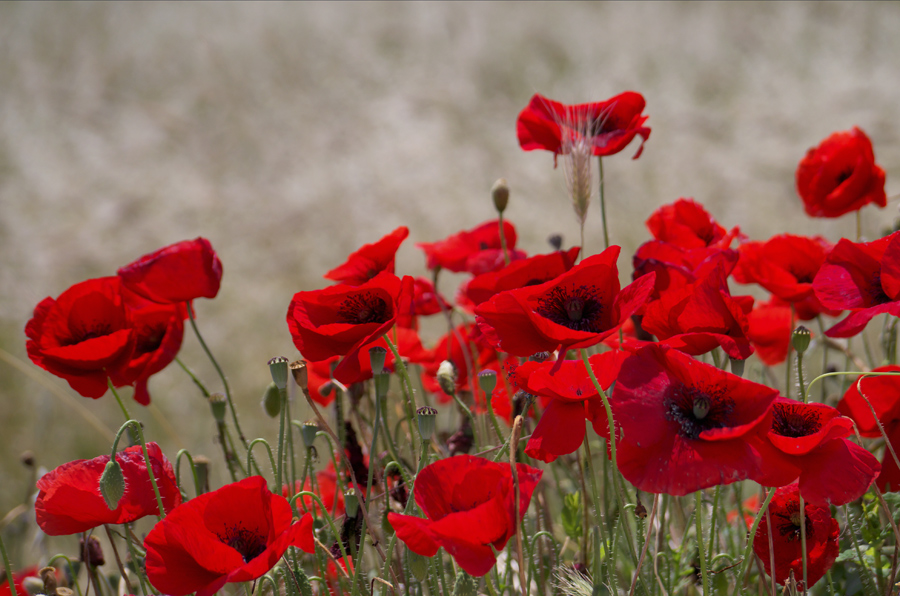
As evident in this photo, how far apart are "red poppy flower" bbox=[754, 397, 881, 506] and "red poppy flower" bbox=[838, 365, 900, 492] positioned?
0.54ft

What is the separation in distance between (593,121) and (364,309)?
363 mm

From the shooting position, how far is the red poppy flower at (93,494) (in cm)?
62

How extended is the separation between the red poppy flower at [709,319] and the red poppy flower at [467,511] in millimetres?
174

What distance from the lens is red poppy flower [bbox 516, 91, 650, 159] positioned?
0.83 meters

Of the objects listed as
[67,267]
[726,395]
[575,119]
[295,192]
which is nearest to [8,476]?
[67,267]

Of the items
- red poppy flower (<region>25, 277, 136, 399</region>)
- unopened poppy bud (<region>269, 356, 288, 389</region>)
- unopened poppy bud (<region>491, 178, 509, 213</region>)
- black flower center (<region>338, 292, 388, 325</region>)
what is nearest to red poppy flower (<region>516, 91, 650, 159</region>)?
unopened poppy bud (<region>491, 178, 509, 213</region>)

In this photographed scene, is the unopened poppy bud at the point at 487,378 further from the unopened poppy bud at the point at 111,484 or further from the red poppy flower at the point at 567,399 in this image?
the unopened poppy bud at the point at 111,484

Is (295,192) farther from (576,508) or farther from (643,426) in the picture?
(643,426)

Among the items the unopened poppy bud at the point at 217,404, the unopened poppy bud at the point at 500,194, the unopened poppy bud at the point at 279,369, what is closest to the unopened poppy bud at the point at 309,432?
the unopened poppy bud at the point at 279,369

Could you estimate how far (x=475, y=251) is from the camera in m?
1.09

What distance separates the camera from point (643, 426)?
505mm

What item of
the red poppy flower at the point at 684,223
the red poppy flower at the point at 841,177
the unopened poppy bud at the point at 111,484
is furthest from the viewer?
the red poppy flower at the point at 841,177

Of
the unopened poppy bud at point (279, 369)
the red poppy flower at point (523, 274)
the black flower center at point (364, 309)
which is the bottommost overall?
the unopened poppy bud at point (279, 369)

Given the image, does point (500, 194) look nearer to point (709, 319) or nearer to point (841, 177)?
point (709, 319)
